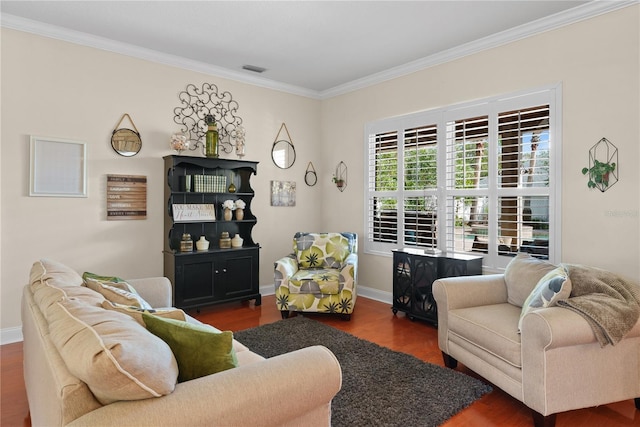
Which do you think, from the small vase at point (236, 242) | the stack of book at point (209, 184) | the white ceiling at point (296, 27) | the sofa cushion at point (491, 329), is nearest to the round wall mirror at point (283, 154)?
the stack of book at point (209, 184)

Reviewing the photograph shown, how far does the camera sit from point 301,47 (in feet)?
13.4

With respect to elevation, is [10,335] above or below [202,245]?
below

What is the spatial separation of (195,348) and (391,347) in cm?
232

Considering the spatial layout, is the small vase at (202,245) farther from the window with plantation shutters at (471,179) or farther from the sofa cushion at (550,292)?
the sofa cushion at (550,292)

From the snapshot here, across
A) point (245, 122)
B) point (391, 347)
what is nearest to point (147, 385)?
point (391, 347)

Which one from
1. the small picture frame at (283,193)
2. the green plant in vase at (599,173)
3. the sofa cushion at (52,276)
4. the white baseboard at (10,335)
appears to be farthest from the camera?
the small picture frame at (283,193)

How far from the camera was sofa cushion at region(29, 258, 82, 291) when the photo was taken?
195cm

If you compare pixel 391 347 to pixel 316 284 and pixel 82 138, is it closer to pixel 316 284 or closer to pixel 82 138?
pixel 316 284

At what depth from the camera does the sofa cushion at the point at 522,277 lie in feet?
9.32

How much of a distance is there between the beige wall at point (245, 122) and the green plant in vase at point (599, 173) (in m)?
0.07

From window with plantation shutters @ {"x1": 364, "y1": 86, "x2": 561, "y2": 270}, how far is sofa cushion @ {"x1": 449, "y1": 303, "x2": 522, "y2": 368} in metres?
1.05

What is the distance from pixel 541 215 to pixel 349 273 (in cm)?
188

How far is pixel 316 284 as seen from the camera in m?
4.09

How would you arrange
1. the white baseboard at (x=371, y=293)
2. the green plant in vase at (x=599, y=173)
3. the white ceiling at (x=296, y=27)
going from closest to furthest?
the green plant in vase at (x=599, y=173) < the white ceiling at (x=296, y=27) < the white baseboard at (x=371, y=293)
